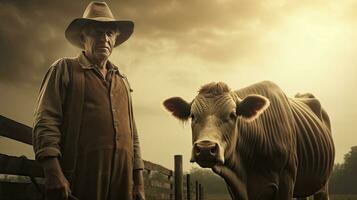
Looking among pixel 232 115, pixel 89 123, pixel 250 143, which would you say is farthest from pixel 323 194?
pixel 89 123

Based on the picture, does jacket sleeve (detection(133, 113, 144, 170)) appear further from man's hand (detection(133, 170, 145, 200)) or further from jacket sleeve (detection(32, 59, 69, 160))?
jacket sleeve (detection(32, 59, 69, 160))

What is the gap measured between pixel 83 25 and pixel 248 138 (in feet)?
7.42

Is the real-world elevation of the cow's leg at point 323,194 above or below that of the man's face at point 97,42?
below

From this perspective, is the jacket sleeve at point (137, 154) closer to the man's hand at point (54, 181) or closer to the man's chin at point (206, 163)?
the man's chin at point (206, 163)

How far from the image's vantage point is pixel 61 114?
304cm

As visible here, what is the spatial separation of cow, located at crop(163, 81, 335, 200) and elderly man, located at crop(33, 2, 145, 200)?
0.87 m

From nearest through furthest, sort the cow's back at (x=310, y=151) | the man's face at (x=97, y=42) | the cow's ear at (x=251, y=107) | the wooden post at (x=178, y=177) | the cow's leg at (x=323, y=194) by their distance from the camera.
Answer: the man's face at (x=97, y=42)
the cow's ear at (x=251, y=107)
the cow's back at (x=310, y=151)
the cow's leg at (x=323, y=194)
the wooden post at (x=178, y=177)

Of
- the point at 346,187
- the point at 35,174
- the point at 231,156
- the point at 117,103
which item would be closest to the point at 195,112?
the point at 231,156

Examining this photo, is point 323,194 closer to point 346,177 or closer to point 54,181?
point 54,181

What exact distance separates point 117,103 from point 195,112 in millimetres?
1301

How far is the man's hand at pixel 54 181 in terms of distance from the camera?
2783 millimetres

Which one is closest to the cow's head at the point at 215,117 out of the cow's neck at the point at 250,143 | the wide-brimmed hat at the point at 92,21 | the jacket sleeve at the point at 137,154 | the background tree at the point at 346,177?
the cow's neck at the point at 250,143

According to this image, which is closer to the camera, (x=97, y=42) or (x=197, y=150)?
(x=97, y=42)

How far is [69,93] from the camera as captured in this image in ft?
10.3
